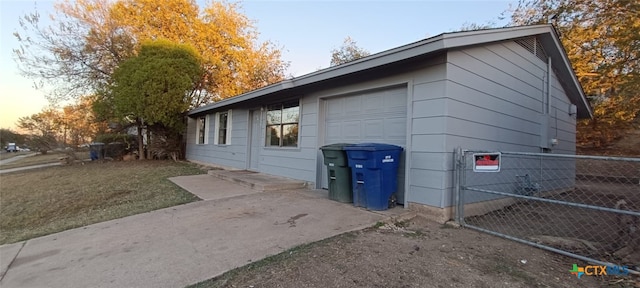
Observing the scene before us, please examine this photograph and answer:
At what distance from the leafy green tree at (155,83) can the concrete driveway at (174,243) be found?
27.8 ft

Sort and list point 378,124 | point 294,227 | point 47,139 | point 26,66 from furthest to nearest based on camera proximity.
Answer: point 47,139 < point 26,66 < point 378,124 < point 294,227

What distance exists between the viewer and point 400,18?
31.5 ft

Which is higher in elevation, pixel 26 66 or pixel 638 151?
pixel 26 66

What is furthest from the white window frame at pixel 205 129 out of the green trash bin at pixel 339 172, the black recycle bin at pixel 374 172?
the black recycle bin at pixel 374 172

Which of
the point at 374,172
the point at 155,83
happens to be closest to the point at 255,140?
the point at 374,172

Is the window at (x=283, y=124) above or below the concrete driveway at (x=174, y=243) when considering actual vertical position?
above

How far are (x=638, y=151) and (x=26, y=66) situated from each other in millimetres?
29941

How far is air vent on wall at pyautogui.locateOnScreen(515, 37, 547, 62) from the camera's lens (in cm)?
630

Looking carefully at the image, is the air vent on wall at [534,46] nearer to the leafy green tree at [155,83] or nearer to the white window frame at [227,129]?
the white window frame at [227,129]

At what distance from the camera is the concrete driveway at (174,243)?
9.36ft

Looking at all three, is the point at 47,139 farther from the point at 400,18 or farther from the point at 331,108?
the point at 400,18

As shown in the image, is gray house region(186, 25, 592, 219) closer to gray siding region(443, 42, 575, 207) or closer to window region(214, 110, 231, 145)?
gray siding region(443, 42, 575, 207)

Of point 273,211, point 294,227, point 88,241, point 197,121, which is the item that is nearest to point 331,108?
point 273,211

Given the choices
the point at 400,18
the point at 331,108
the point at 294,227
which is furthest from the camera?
the point at 400,18
